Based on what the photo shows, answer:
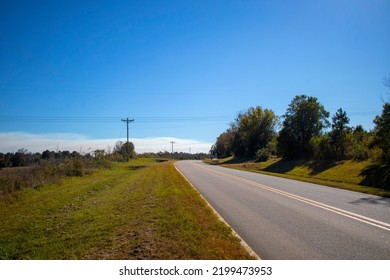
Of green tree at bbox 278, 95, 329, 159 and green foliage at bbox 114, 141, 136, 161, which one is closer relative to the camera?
green tree at bbox 278, 95, 329, 159

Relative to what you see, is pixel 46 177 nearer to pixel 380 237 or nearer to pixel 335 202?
pixel 335 202

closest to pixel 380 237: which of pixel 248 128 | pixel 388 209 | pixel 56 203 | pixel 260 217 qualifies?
pixel 260 217

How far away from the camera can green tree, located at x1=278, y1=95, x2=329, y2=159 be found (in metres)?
40.5

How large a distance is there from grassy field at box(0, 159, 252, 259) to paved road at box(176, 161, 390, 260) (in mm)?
762

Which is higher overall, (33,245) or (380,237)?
(380,237)

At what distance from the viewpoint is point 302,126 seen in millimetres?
40938

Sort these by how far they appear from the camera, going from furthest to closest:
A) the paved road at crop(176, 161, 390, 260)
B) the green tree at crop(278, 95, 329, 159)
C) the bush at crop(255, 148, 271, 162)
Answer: the bush at crop(255, 148, 271, 162), the green tree at crop(278, 95, 329, 159), the paved road at crop(176, 161, 390, 260)

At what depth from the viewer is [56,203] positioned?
47.4 ft

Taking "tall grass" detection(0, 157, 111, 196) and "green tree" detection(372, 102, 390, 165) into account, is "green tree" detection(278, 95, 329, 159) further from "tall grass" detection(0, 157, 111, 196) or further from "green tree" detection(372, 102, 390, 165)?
"tall grass" detection(0, 157, 111, 196)

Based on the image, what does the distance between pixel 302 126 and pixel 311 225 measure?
116 ft

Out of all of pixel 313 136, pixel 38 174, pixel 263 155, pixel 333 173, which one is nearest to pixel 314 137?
pixel 313 136

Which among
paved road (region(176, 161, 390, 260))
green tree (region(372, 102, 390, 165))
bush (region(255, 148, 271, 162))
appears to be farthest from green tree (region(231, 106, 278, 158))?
paved road (region(176, 161, 390, 260))
